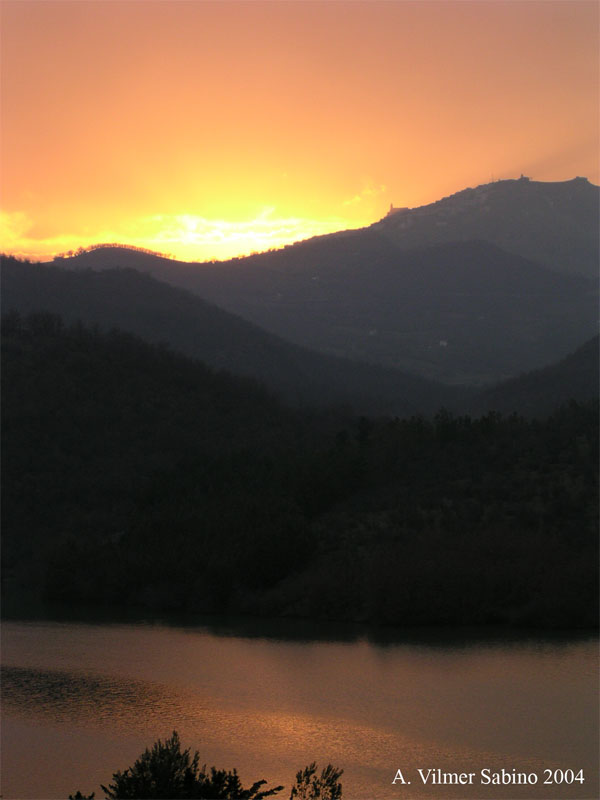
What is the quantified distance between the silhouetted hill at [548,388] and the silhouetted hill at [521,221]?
84053 millimetres

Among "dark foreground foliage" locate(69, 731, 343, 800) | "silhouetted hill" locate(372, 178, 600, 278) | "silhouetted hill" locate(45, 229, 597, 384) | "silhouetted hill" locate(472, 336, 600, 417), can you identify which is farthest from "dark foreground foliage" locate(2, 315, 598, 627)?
"silhouetted hill" locate(372, 178, 600, 278)

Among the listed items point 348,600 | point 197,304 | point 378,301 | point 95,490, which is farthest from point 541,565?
point 378,301

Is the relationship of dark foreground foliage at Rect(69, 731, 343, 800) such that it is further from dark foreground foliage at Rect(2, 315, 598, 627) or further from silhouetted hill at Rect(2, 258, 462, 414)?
silhouetted hill at Rect(2, 258, 462, 414)

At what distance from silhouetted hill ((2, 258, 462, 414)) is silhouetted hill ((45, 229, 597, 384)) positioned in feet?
47.4

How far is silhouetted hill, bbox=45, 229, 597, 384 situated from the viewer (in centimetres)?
Answer: 11338

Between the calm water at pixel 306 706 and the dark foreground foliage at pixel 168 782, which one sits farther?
the calm water at pixel 306 706

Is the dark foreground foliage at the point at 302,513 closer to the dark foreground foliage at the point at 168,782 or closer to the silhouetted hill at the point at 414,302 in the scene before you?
the dark foreground foliage at the point at 168,782

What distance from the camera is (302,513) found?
35625 mm

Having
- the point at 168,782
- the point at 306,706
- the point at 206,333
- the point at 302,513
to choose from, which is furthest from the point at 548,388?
the point at 168,782

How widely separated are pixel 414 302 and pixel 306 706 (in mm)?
116646

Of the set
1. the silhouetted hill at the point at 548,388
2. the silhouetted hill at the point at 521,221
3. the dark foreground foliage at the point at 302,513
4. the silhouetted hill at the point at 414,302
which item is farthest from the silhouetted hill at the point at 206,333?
the silhouetted hill at the point at 521,221

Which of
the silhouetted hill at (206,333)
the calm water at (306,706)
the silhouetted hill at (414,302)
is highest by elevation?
the silhouetted hill at (414,302)

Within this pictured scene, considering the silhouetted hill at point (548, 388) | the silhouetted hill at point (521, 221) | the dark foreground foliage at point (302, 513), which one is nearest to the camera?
the dark foreground foliage at point (302, 513)

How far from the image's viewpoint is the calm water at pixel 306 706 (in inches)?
641
